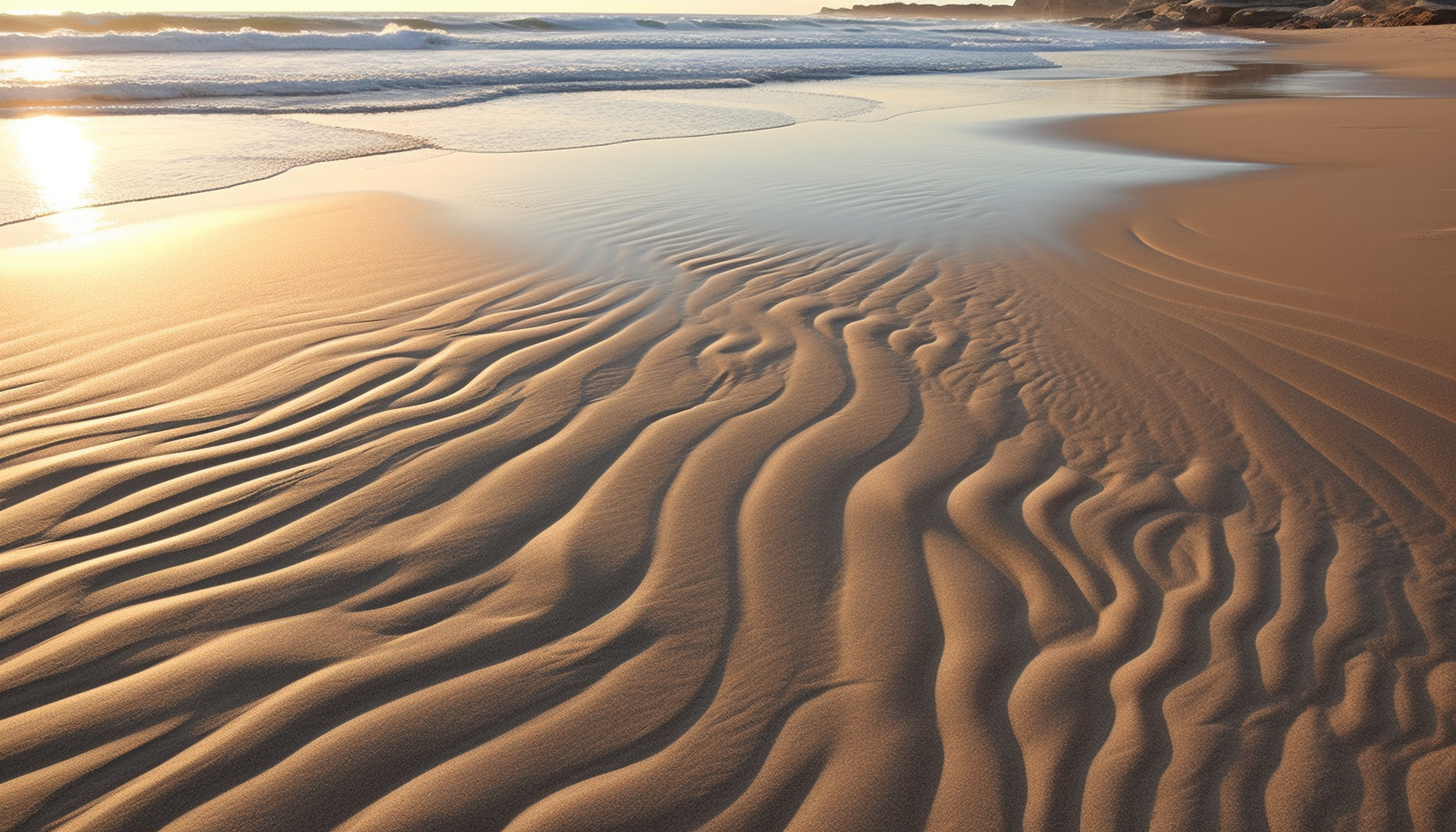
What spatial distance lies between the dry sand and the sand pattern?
10 mm

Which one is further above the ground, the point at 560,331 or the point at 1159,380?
the point at 560,331

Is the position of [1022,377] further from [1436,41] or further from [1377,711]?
[1436,41]

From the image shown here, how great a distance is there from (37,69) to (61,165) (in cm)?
1126

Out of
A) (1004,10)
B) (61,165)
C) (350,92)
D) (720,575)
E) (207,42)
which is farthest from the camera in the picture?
(1004,10)

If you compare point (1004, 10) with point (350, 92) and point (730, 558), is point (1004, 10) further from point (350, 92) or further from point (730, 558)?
point (730, 558)

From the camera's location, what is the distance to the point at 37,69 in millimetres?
15297

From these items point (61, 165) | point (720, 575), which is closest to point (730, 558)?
point (720, 575)

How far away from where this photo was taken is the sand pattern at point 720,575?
152 centimetres

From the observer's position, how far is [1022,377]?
124 inches

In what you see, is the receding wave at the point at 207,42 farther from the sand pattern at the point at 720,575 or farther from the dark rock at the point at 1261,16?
the dark rock at the point at 1261,16

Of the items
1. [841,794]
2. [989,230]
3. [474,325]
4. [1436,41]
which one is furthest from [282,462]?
[1436,41]

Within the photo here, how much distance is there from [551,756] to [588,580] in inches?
20.6

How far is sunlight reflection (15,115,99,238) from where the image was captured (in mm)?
5492

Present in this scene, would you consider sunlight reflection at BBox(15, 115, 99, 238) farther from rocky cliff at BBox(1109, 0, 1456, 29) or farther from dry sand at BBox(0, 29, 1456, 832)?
rocky cliff at BBox(1109, 0, 1456, 29)
